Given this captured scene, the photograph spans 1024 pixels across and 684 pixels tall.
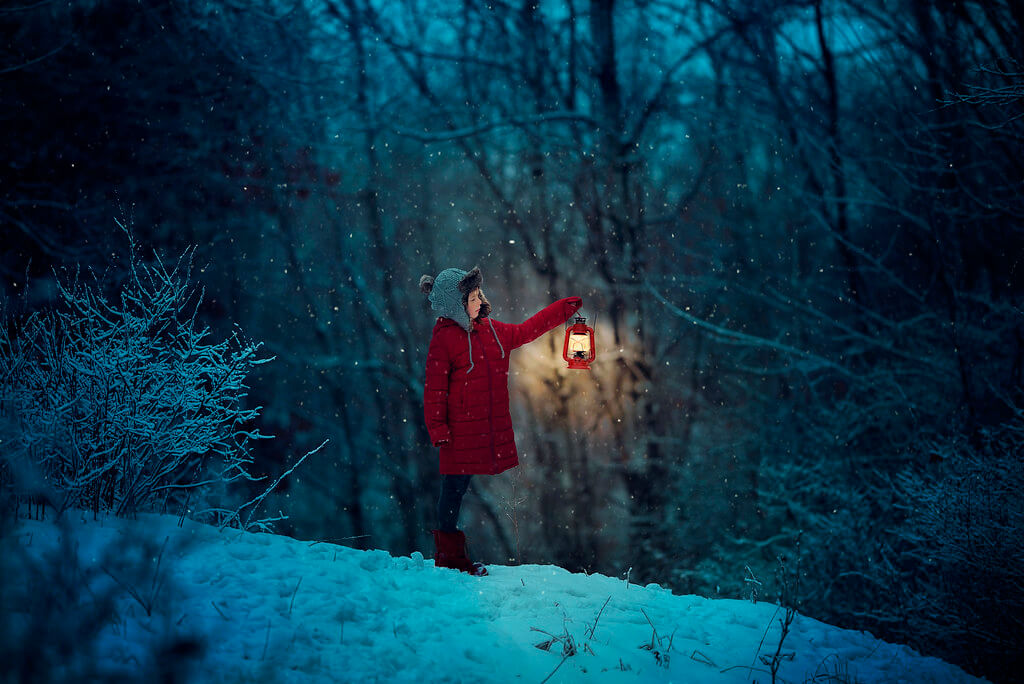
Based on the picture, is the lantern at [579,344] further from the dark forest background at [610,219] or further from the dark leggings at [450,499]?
the dark forest background at [610,219]

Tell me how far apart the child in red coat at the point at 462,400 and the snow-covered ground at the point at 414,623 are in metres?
0.32

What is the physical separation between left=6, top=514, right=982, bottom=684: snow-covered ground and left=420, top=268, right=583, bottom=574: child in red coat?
0.32 metres

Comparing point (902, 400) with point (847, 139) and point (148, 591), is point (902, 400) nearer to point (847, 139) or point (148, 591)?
point (847, 139)

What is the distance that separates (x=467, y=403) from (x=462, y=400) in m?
0.04

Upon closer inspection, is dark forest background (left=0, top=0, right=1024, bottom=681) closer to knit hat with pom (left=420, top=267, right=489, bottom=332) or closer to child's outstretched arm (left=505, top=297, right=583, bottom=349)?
child's outstretched arm (left=505, top=297, right=583, bottom=349)

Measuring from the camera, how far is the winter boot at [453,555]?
159 inches

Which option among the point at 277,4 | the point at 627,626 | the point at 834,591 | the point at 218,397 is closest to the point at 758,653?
the point at 627,626

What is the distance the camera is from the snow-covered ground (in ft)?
8.04

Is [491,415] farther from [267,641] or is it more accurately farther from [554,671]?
[267,641]

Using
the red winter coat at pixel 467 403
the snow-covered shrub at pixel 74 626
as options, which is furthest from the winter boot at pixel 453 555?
the snow-covered shrub at pixel 74 626

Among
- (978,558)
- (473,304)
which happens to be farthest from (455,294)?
(978,558)

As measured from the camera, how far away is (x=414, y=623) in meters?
2.93

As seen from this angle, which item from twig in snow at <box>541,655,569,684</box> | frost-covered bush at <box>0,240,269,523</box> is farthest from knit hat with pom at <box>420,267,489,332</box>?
twig in snow at <box>541,655,569,684</box>

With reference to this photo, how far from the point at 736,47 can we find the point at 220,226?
735 centimetres
